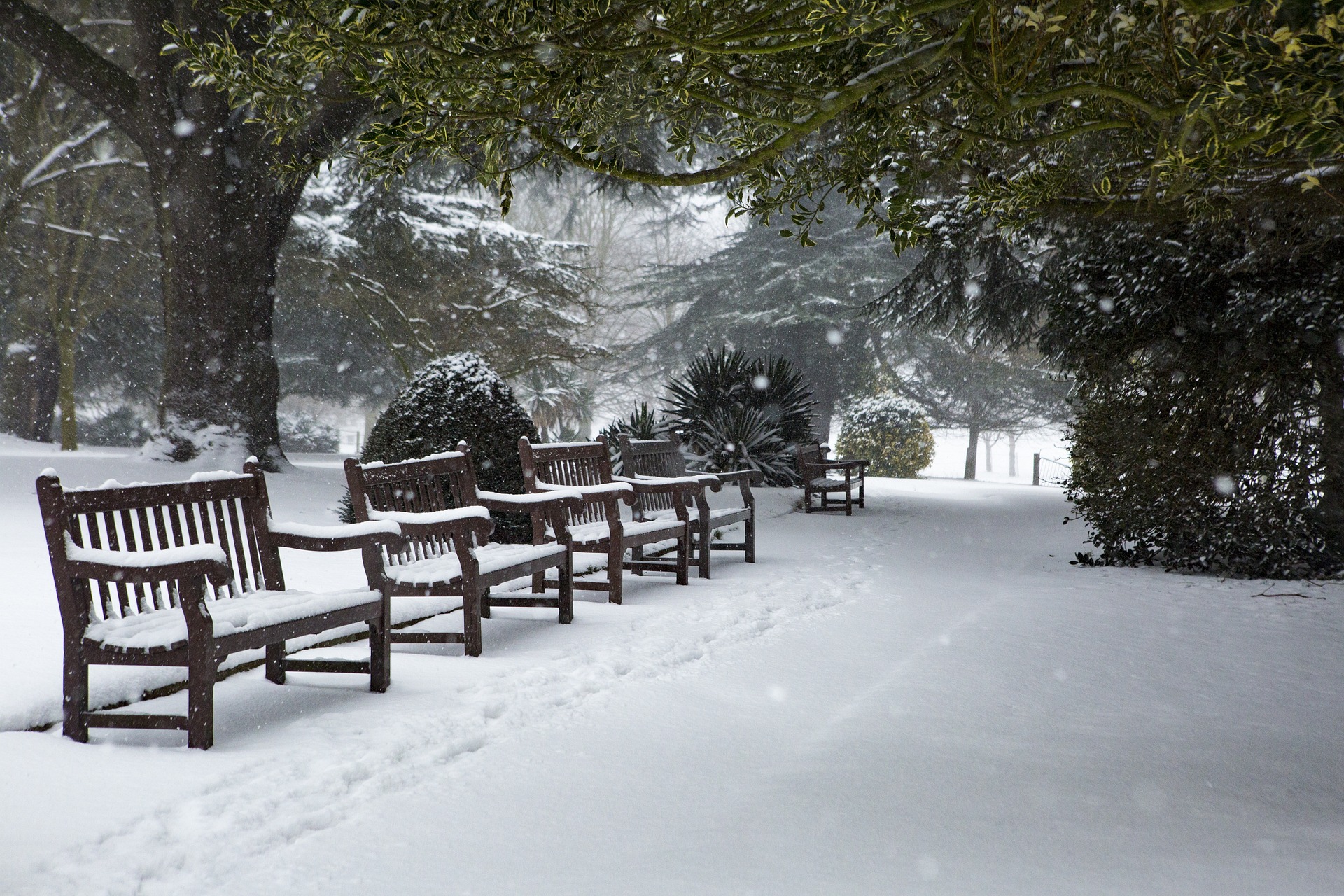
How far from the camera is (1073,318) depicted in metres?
8.48

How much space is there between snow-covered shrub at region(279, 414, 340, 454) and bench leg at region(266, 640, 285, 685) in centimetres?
2677

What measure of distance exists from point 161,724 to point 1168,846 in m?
3.30

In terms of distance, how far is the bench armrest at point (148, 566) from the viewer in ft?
11.2

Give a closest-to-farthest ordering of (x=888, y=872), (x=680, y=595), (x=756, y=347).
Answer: (x=888, y=872) → (x=680, y=595) → (x=756, y=347)

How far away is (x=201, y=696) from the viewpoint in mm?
3459

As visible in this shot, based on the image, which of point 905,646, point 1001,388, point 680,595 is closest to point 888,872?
point 905,646

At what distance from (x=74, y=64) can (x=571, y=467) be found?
893 cm

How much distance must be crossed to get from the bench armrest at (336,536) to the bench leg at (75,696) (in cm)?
97

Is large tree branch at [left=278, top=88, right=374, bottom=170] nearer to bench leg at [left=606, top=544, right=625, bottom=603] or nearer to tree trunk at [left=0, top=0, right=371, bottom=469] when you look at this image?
tree trunk at [left=0, top=0, right=371, bottom=469]

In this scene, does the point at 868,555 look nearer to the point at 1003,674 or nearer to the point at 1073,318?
the point at 1073,318

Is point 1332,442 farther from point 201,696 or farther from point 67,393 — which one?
point 67,393

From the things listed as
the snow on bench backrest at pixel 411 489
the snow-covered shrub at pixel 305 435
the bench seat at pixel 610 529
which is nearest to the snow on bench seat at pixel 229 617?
the snow on bench backrest at pixel 411 489

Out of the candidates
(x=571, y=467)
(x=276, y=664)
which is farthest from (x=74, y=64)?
(x=276, y=664)

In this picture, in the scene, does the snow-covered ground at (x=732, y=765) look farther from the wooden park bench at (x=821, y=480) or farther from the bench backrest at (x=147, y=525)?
the wooden park bench at (x=821, y=480)
